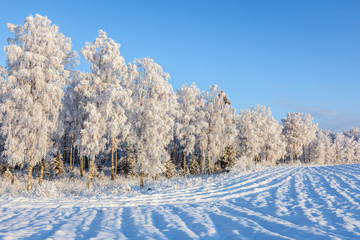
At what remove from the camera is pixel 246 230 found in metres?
5.83

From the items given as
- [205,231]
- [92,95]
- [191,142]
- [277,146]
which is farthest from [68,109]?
[277,146]

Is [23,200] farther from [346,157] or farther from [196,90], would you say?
[346,157]

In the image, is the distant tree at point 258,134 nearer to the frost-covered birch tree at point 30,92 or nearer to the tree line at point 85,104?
the tree line at point 85,104

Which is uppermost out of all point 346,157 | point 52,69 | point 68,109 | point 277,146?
point 52,69

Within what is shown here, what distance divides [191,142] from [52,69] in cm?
1718

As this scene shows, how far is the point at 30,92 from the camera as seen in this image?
1666 cm

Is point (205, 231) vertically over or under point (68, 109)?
under

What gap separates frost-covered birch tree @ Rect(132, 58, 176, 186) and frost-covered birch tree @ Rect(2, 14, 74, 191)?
20.7ft

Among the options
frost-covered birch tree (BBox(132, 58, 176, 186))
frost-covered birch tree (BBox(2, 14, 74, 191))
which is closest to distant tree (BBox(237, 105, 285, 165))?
frost-covered birch tree (BBox(132, 58, 176, 186))

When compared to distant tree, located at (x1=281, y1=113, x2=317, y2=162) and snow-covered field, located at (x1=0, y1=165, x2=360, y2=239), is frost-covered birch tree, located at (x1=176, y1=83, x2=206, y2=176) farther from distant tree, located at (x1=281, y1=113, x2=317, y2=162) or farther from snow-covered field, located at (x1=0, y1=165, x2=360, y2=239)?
distant tree, located at (x1=281, y1=113, x2=317, y2=162)

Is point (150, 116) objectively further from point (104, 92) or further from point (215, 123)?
point (215, 123)

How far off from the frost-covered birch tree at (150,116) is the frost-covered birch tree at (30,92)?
6.32 meters

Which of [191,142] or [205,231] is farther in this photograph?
[191,142]

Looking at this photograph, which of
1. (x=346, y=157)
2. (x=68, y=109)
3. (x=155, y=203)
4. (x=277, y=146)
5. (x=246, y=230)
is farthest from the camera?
(x=346, y=157)
